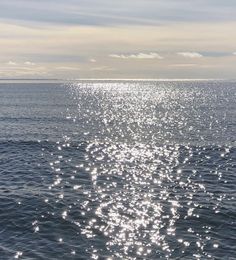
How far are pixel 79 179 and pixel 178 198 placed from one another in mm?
16186

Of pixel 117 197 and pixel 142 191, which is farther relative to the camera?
pixel 142 191

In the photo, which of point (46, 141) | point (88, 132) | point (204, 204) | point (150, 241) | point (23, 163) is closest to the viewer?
point (150, 241)

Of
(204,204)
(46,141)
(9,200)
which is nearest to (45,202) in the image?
(9,200)

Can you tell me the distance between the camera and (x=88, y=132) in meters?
110

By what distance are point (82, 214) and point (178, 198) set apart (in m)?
13.0

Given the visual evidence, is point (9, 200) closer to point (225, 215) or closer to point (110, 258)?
point (110, 258)

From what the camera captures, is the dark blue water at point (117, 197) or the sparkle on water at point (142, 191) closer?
the dark blue water at point (117, 197)

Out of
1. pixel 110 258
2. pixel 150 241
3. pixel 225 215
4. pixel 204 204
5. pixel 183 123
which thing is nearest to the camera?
pixel 110 258

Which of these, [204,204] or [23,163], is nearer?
[204,204]

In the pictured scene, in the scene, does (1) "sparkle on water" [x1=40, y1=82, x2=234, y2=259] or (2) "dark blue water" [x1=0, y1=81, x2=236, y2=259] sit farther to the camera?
(1) "sparkle on water" [x1=40, y1=82, x2=234, y2=259]

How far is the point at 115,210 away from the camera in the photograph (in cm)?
4806

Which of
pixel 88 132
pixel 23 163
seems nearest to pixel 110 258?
pixel 23 163

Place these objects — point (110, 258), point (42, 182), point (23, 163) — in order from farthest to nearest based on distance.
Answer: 1. point (23, 163)
2. point (42, 182)
3. point (110, 258)

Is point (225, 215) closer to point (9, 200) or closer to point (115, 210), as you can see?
point (115, 210)
